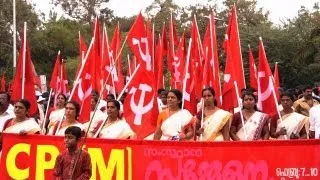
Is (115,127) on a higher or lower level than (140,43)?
lower

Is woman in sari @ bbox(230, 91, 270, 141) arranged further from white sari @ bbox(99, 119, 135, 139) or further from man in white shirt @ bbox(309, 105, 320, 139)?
white sari @ bbox(99, 119, 135, 139)

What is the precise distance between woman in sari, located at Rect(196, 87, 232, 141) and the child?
2.04 metres

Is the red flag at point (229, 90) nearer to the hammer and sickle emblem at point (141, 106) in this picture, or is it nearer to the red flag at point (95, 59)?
the hammer and sickle emblem at point (141, 106)

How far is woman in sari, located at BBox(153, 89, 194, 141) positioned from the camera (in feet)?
27.8

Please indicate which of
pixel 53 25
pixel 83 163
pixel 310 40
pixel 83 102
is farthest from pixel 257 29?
pixel 83 163

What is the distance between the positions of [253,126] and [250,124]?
42 mm

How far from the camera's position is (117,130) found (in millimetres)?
8734

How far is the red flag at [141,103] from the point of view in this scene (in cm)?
816

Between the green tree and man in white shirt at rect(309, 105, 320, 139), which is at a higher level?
the green tree

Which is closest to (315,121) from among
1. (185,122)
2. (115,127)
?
(185,122)

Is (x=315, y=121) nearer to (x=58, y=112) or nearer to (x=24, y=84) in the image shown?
(x=24, y=84)

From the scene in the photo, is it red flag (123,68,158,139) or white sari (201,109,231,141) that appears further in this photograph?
white sari (201,109,231,141)

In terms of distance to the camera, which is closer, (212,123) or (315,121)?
(212,123)

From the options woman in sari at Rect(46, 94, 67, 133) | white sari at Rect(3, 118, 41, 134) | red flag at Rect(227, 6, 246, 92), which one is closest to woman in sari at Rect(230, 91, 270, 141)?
red flag at Rect(227, 6, 246, 92)
